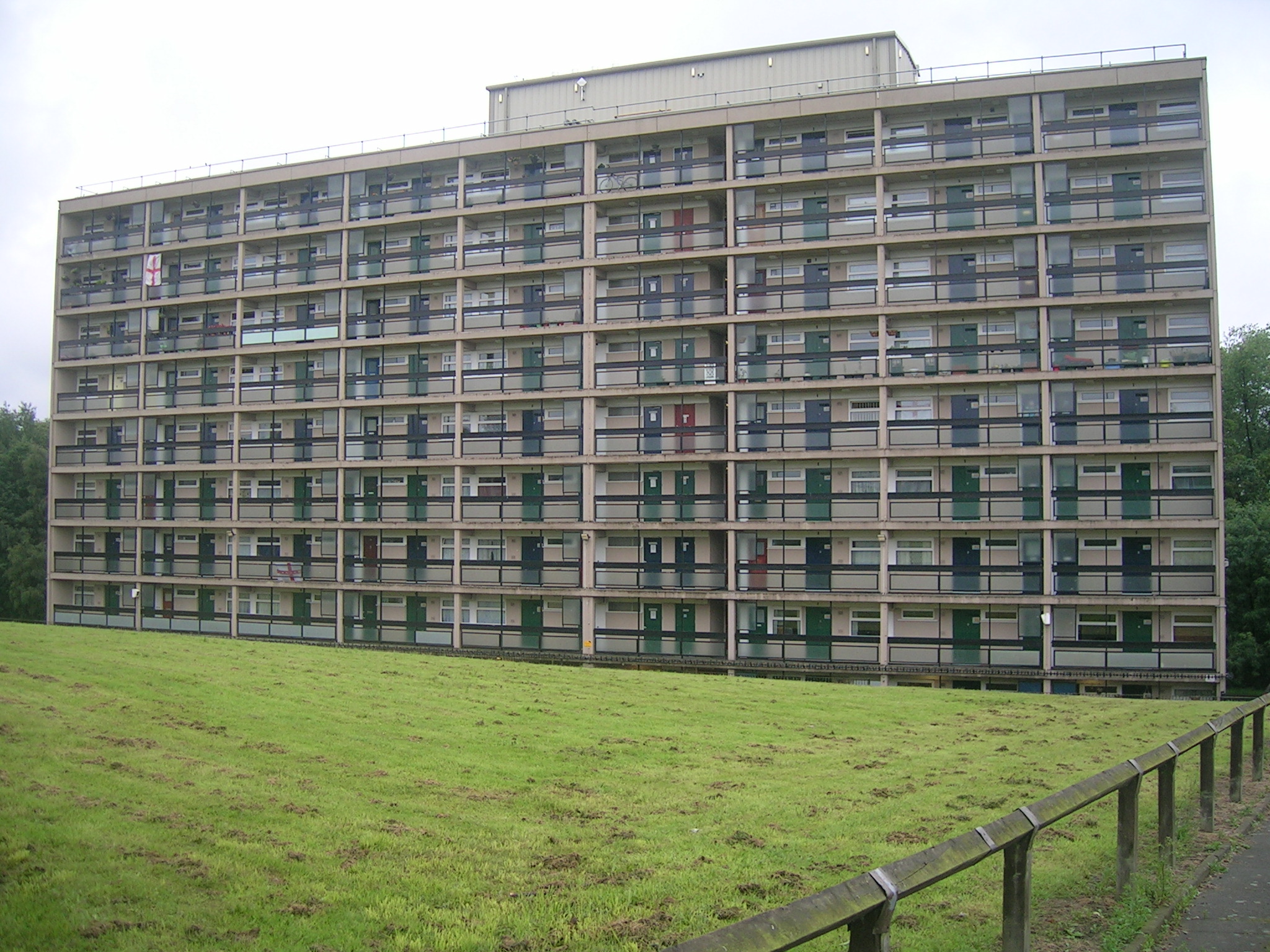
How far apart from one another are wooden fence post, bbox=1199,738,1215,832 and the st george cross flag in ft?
181

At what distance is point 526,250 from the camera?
46.1 metres

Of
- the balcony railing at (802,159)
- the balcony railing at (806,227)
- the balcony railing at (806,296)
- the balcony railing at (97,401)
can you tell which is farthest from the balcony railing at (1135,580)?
the balcony railing at (97,401)

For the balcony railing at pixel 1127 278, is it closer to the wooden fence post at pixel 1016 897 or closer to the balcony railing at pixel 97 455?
the wooden fence post at pixel 1016 897

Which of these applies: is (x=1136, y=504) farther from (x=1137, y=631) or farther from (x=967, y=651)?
(x=967, y=651)

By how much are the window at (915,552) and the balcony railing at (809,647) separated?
11.0 ft

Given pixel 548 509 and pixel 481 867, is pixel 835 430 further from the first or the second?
pixel 481 867

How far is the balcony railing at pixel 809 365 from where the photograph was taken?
4128cm

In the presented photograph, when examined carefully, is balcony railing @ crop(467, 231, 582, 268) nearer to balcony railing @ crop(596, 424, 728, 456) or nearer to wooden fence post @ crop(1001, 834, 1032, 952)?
balcony railing @ crop(596, 424, 728, 456)

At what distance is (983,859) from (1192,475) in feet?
119

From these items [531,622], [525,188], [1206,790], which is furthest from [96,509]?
[1206,790]

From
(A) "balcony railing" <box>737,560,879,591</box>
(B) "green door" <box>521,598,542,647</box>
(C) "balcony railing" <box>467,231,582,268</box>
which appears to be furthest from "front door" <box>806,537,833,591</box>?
(C) "balcony railing" <box>467,231,582,268</box>

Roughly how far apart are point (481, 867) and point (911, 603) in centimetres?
3373

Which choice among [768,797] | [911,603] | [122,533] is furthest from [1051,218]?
[122,533]

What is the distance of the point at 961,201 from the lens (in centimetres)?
4103
